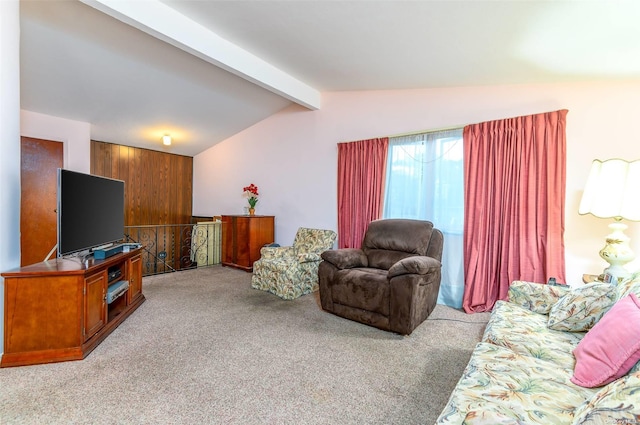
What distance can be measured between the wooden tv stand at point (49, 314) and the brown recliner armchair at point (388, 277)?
1948 mm

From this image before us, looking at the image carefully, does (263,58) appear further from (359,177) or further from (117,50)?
(359,177)

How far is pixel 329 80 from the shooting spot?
3.79 meters

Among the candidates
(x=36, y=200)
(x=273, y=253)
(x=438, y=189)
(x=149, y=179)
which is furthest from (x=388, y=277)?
(x=149, y=179)

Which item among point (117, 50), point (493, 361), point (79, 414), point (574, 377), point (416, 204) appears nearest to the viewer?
point (574, 377)

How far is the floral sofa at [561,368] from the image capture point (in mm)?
866

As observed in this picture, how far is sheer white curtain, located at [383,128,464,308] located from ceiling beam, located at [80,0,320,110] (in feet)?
5.57

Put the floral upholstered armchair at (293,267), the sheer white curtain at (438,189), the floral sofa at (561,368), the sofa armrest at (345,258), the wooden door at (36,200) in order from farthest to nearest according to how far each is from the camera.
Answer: the wooden door at (36,200) < the floral upholstered armchair at (293,267) < the sheer white curtain at (438,189) < the sofa armrest at (345,258) < the floral sofa at (561,368)

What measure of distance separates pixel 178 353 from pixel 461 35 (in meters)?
3.24

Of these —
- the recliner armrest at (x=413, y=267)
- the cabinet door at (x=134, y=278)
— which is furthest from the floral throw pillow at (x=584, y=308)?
the cabinet door at (x=134, y=278)

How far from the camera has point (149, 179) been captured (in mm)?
5945

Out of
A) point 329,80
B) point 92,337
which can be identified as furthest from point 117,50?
point 92,337

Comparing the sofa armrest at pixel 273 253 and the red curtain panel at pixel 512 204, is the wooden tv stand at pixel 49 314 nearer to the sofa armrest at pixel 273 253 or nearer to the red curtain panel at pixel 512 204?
the sofa armrest at pixel 273 253

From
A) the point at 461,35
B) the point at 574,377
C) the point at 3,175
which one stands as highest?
the point at 461,35

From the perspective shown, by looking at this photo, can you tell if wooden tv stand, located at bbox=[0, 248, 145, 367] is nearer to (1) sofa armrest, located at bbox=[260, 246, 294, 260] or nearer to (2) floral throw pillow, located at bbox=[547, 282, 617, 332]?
(1) sofa armrest, located at bbox=[260, 246, 294, 260]
